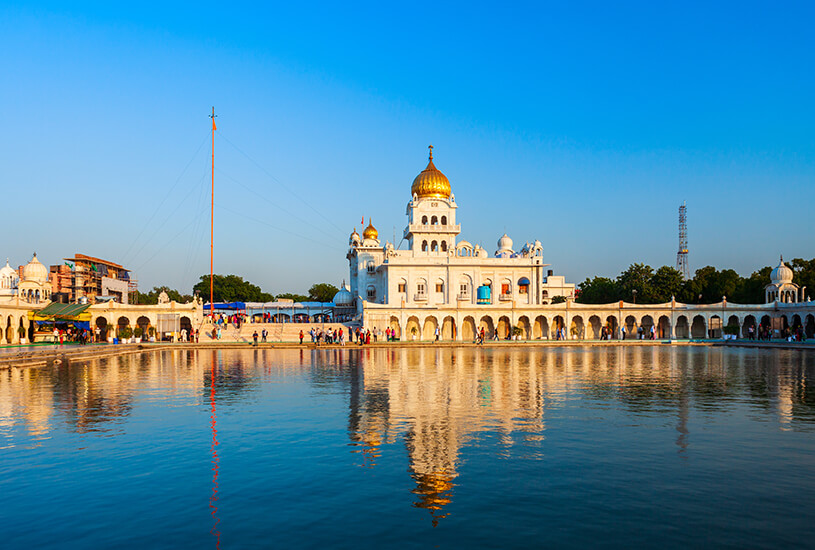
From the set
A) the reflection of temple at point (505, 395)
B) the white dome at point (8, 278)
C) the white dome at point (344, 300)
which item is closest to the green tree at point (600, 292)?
the white dome at point (344, 300)

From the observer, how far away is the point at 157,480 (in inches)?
400

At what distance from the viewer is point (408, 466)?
35.8 ft

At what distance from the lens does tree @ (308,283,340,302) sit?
115 meters

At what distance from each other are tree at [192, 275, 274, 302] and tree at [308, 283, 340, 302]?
38.6 ft

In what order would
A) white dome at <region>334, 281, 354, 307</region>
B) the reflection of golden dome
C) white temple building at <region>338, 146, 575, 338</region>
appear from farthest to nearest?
white dome at <region>334, 281, 354, 307</region> < white temple building at <region>338, 146, 575, 338</region> < the reflection of golden dome

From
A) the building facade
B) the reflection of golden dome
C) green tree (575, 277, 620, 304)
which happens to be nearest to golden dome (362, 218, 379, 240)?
the building facade

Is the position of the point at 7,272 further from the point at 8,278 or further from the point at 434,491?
the point at 434,491

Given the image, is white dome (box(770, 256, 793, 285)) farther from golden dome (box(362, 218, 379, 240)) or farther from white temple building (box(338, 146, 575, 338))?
golden dome (box(362, 218, 379, 240))

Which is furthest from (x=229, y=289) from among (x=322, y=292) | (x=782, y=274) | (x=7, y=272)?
(x=782, y=274)

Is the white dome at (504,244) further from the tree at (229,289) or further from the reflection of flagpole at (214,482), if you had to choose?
the reflection of flagpole at (214,482)

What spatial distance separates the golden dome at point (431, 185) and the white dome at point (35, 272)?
39.1m

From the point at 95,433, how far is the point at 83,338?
40.5 m

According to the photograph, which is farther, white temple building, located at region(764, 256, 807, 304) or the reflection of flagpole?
white temple building, located at region(764, 256, 807, 304)

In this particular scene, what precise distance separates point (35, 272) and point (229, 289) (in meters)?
40.7
